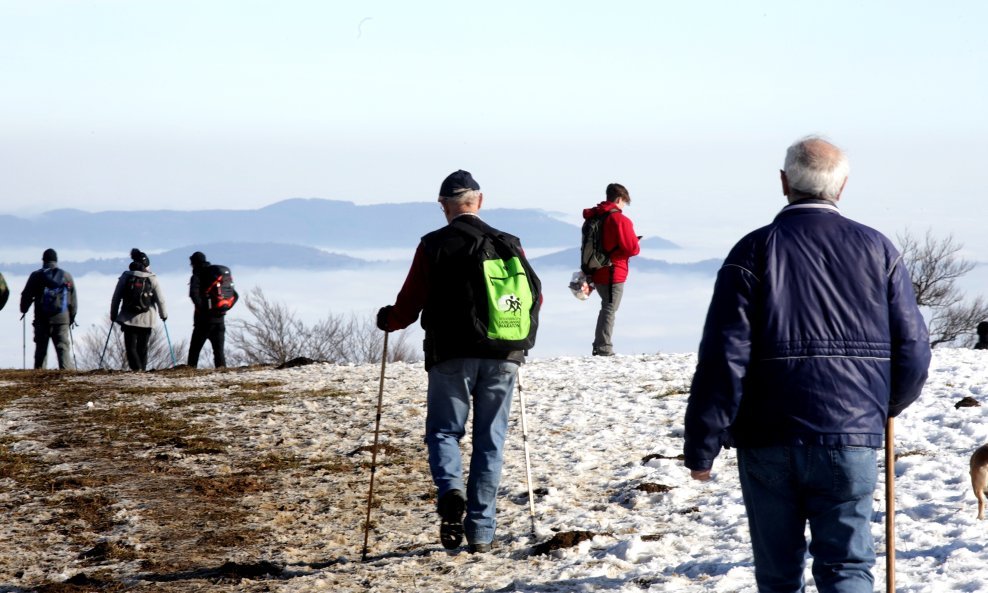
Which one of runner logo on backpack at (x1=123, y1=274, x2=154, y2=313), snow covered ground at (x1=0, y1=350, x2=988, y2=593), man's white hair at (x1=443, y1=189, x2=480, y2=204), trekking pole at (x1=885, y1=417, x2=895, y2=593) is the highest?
man's white hair at (x1=443, y1=189, x2=480, y2=204)

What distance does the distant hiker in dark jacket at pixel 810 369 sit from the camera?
423 cm

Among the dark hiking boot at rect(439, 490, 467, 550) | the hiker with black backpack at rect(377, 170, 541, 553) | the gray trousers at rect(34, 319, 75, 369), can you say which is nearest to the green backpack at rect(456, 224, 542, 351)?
the hiker with black backpack at rect(377, 170, 541, 553)

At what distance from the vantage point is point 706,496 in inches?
331

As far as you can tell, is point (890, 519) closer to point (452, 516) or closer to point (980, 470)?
point (980, 470)

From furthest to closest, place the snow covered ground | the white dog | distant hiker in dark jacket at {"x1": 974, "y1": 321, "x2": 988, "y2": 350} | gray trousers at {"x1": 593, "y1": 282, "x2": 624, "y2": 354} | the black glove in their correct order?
distant hiker in dark jacket at {"x1": 974, "y1": 321, "x2": 988, "y2": 350} < gray trousers at {"x1": 593, "y1": 282, "x2": 624, "y2": 354} < the black glove < the snow covered ground < the white dog

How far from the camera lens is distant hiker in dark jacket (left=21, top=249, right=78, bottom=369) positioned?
20094 mm

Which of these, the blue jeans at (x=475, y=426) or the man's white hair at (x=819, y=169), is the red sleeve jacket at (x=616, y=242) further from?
the man's white hair at (x=819, y=169)

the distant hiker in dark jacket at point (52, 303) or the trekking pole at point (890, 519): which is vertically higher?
the distant hiker in dark jacket at point (52, 303)

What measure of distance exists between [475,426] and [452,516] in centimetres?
57

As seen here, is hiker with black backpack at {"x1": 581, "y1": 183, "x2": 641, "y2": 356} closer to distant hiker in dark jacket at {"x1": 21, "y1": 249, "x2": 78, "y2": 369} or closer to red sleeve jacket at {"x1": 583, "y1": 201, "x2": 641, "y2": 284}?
red sleeve jacket at {"x1": 583, "y1": 201, "x2": 641, "y2": 284}

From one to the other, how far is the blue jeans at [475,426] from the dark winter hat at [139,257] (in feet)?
43.2

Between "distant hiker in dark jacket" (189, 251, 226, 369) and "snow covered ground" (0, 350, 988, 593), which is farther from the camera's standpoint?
"distant hiker in dark jacket" (189, 251, 226, 369)

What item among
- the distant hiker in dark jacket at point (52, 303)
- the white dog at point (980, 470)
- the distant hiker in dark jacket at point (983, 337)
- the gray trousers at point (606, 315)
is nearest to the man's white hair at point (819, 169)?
the white dog at point (980, 470)

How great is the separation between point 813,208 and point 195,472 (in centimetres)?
751
